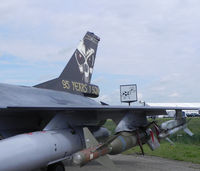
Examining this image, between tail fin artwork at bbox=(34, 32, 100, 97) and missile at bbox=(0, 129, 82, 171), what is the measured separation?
3253 mm

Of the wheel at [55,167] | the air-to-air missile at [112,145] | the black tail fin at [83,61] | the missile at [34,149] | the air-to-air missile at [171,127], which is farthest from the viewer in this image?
the black tail fin at [83,61]

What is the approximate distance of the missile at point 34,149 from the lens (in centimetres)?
563

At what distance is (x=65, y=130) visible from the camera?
24.9ft

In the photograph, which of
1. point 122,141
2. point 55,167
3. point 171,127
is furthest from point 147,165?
point 55,167

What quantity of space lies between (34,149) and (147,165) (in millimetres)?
4644

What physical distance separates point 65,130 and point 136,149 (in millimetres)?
6616

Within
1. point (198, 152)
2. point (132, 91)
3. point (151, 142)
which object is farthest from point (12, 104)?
point (132, 91)

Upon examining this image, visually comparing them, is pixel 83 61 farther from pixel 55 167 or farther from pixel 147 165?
pixel 55 167

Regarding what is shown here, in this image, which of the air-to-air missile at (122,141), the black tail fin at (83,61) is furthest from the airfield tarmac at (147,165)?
the black tail fin at (83,61)

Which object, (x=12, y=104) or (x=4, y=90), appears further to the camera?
(x=4, y=90)

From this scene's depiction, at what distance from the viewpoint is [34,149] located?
19.9ft

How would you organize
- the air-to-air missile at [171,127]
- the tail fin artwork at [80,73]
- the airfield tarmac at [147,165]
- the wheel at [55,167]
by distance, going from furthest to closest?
the tail fin artwork at [80,73] → the air-to-air missile at [171,127] → the airfield tarmac at [147,165] → the wheel at [55,167]

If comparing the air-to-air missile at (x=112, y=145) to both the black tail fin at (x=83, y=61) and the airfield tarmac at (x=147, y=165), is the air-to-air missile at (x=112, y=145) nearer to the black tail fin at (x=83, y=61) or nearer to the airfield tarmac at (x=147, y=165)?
the airfield tarmac at (x=147, y=165)

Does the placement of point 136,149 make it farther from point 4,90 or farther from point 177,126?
point 4,90
